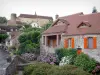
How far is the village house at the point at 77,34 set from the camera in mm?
29844

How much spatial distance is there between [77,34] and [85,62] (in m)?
5.19

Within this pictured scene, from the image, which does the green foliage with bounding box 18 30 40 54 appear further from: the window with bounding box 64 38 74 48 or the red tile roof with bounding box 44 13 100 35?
the window with bounding box 64 38 74 48

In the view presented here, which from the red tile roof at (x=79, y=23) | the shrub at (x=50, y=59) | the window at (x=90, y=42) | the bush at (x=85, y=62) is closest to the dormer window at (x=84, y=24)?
the red tile roof at (x=79, y=23)

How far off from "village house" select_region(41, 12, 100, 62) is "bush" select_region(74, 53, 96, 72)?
104 centimetres

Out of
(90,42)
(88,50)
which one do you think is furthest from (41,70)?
(90,42)

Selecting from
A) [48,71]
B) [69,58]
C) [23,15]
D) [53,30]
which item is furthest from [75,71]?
[23,15]

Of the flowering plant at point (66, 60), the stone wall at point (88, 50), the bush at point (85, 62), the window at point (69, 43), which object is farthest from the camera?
the window at point (69, 43)

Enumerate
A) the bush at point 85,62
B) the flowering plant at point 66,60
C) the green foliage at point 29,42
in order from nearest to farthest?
the bush at point 85,62 → the flowering plant at point 66,60 → the green foliage at point 29,42

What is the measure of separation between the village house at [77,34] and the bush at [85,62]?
104cm

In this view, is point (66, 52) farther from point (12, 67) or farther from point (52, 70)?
point (52, 70)

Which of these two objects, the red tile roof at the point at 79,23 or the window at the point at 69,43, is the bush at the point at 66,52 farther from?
the red tile roof at the point at 79,23

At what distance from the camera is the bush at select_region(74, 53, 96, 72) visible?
27.7 metres

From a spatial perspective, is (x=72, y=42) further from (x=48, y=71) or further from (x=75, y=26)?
(x=48, y=71)

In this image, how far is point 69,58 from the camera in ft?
102
